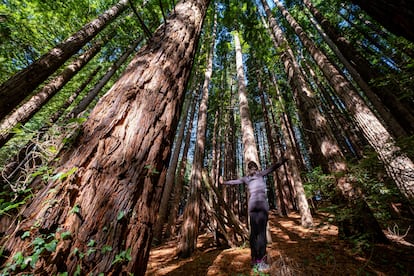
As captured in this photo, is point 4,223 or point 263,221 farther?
point 263,221

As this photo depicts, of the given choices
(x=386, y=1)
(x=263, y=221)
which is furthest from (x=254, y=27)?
(x=263, y=221)

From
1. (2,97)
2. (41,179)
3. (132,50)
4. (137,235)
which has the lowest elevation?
(137,235)

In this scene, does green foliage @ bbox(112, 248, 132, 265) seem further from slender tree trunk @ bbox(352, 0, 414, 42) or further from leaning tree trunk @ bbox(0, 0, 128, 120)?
leaning tree trunk @ bbox(0, 0, 128, 120)

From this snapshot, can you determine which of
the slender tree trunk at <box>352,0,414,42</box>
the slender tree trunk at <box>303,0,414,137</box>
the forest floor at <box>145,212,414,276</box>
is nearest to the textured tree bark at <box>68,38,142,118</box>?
the forest floor at <box>145,212,414,276</box>

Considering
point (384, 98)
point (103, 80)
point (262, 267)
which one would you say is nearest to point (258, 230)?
point (262, 267)

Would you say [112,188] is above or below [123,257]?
above

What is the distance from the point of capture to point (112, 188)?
94 cm

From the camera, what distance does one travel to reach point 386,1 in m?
1.40

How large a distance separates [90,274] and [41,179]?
0.58m

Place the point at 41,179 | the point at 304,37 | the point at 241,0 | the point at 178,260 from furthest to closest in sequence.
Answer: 1. the point at 304,37
2. the point at 178,260
3. the point at 241,0
4. the point at 41,179

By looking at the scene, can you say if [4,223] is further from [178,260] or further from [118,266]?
Answer: [178,260]

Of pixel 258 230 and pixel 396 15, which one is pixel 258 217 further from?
pixel 396 15

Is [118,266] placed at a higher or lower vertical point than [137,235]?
lower

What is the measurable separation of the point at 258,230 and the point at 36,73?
19.3 feet
